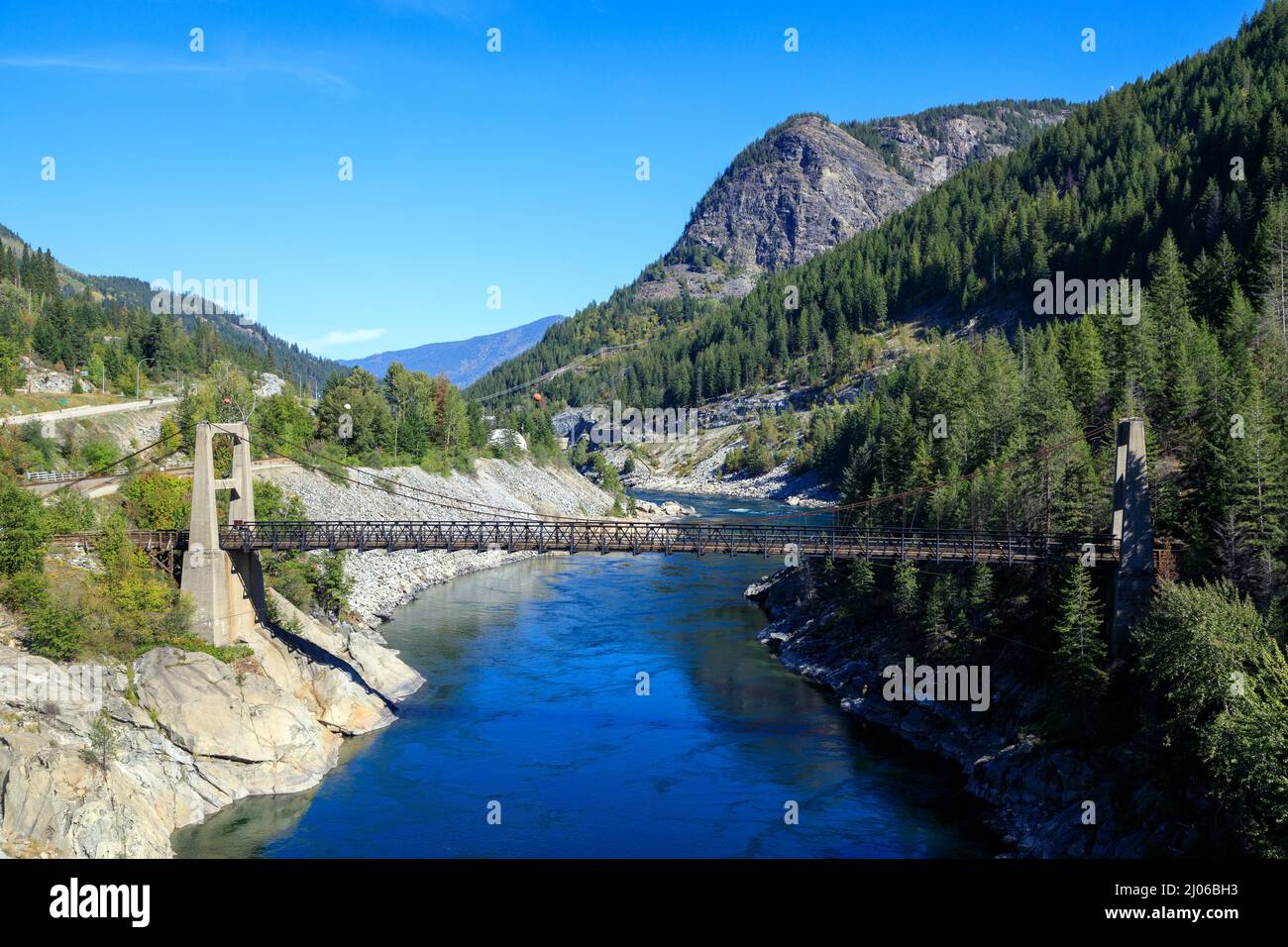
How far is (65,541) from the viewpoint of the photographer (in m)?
38.0

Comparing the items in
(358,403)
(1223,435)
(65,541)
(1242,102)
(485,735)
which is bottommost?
(485,735)

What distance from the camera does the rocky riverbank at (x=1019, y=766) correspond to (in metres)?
26.1

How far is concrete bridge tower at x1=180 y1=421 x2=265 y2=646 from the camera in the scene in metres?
37.7

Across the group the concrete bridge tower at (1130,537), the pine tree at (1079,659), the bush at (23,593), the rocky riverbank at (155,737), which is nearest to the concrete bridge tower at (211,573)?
the rocky riverbank at (155,737)

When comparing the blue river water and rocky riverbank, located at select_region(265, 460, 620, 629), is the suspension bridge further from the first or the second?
rocky riverbank, located at select_region(265, 460, 620, 629)

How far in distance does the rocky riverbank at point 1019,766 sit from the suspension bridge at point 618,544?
4634mm

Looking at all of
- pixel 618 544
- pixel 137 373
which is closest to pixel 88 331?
pixel 137 373

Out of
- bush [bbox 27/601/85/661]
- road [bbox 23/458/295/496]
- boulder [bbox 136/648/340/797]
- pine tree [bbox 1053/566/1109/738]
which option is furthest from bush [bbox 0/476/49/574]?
pine tree [bbox 1053/566/1109/738]

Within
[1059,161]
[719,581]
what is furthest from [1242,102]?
[719,581]

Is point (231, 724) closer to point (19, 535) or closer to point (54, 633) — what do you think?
point (54, 633)

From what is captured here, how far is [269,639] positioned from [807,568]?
2991cm

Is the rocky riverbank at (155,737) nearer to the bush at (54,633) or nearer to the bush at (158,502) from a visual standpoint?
the bush at (54,633)
